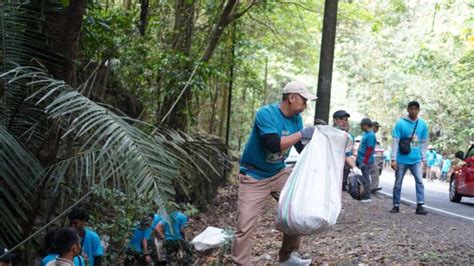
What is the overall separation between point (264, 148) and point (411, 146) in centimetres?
521

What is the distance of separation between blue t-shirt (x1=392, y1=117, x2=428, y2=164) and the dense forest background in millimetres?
2271

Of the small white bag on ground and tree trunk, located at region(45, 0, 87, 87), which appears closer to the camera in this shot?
the small white bag on ground

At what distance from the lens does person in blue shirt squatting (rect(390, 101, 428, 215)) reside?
1039cm

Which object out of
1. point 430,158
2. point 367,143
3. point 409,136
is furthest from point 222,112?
point 409,136

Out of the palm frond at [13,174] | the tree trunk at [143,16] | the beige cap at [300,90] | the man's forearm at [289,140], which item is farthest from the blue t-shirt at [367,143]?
the palm frond at [13,174]

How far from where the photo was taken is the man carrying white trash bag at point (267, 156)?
18.8 ft

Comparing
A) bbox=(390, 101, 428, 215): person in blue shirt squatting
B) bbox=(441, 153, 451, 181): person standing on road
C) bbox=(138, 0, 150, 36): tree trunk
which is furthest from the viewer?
bbox=(441, 153, 451, 181): person standing on road

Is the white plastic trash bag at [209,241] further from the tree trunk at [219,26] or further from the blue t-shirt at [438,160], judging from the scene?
the blue t-shirt at [438,160]

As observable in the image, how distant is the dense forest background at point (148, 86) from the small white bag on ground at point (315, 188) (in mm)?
916

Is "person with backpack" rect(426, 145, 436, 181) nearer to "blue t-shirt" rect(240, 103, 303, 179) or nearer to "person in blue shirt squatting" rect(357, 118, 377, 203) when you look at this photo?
"person in blue shirt squatting" rect(357, 118, 377, 203)

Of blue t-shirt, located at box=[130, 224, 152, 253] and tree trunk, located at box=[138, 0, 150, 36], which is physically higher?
tree trunk, located at box=[138, 0, 150, 36]

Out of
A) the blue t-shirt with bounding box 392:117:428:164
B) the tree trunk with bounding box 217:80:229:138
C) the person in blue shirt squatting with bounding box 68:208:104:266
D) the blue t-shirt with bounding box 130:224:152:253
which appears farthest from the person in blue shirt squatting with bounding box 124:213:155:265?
the tree trunk with bounding box 217:80:229:138

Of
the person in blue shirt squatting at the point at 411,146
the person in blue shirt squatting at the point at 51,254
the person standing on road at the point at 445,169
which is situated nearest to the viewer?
the person in blue shirt squatting at the point at 51,254

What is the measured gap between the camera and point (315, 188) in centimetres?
533
